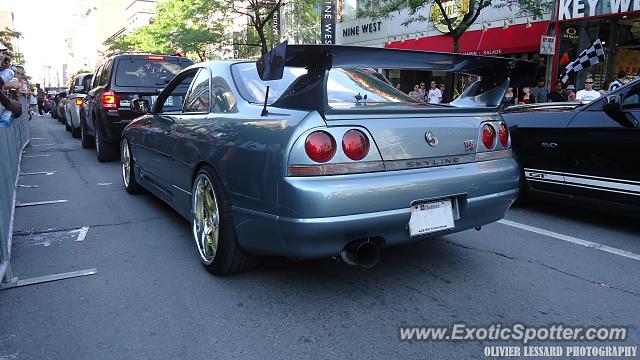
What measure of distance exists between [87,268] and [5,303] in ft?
2.14

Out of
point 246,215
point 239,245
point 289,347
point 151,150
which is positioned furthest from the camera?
point 151,150

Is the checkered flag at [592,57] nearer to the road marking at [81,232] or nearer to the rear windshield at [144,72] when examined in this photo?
the rear windshield at [144,72]

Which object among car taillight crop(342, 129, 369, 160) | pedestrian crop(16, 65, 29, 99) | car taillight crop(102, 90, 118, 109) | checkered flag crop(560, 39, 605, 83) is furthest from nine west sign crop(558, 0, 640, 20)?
pedestrian crop(16, 65, 29, 99)

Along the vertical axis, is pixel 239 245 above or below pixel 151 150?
below

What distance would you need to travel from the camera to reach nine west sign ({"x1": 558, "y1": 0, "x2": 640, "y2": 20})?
13688mm

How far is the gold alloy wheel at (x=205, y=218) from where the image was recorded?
3.54 m

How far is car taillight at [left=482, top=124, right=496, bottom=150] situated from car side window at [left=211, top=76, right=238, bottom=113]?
1730 millimetres

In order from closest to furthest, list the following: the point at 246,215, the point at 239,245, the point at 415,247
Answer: the point at 246,215 < the point at 239,245 < the point at 415,247

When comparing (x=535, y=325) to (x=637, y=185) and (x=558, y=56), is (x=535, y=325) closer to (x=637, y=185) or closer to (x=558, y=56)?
(x=637, y=185)

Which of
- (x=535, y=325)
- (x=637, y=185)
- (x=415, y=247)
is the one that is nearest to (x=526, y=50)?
(x=637, y=185)

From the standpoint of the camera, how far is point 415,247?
4.13 m

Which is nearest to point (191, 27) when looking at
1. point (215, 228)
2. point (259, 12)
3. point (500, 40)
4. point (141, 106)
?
point (259, 12)

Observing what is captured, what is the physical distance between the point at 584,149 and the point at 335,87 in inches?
112

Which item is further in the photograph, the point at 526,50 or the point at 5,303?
the point at 526,50
